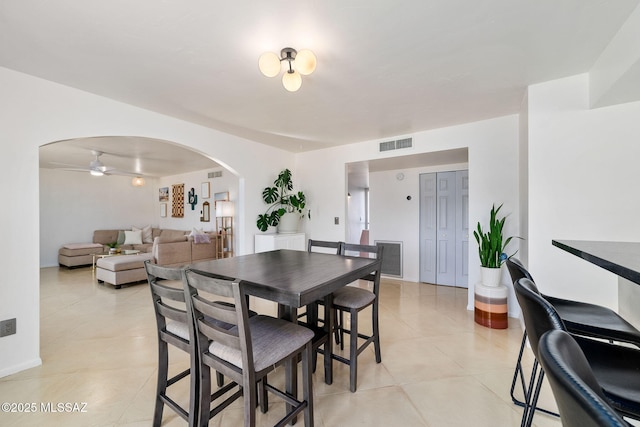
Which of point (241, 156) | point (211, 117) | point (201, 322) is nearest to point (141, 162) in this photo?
point (241, 156)

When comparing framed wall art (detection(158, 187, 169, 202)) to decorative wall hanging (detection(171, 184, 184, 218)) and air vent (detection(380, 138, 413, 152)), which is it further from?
air vent (detection(380, 138, 413, 152))

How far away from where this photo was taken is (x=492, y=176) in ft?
10.8

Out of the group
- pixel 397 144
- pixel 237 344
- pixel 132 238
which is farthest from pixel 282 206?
pixel 132 238

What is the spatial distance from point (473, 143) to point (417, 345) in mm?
2516

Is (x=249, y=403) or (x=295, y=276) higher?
(x=295, y=276)

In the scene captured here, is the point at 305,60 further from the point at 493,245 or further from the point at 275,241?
the point at 275,241

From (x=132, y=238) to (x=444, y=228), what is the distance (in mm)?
7405

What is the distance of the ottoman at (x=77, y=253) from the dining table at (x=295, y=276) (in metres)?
6.30

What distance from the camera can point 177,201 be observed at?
7688mm

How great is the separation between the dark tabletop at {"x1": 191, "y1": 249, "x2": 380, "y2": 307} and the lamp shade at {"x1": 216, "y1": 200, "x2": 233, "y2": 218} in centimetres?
396

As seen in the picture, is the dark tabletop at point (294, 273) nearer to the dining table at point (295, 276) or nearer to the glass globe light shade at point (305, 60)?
the dining table at point (295, 276)

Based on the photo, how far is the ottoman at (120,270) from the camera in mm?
4496

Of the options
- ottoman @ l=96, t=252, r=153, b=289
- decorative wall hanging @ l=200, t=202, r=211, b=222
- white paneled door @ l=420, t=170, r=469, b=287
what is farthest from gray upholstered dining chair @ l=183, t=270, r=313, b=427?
decorative wall hanging @ l=200, t=202, r=211, b=222

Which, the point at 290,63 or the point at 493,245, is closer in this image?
the point at 290,63
